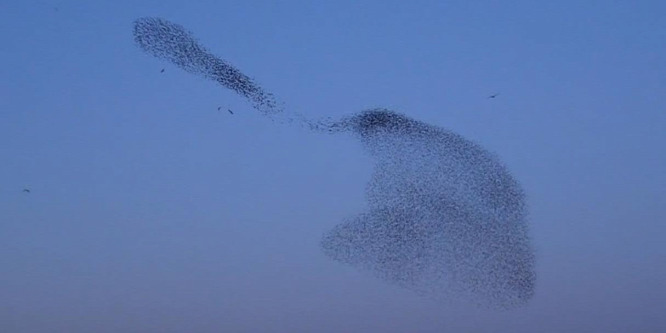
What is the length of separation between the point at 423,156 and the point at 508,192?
1.38 m

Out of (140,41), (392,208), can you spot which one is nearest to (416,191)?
(392,208)

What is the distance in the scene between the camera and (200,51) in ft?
40.9

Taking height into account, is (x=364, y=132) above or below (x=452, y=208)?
above

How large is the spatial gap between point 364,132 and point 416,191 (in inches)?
46.7

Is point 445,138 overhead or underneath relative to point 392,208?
overhead

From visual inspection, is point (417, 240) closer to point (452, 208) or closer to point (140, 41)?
point (452, 208)

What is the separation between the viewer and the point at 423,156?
494 inches

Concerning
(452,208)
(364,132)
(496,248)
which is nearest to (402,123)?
(364,132)

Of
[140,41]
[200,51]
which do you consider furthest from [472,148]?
[140,41]

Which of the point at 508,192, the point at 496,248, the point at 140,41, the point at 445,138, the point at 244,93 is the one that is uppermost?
the point at 140,41

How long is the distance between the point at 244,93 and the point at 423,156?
112 inches

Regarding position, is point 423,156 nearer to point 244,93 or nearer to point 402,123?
point 402,123

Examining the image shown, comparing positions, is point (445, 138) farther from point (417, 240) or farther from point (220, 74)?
point (220, 74)

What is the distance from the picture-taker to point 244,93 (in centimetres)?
1239
